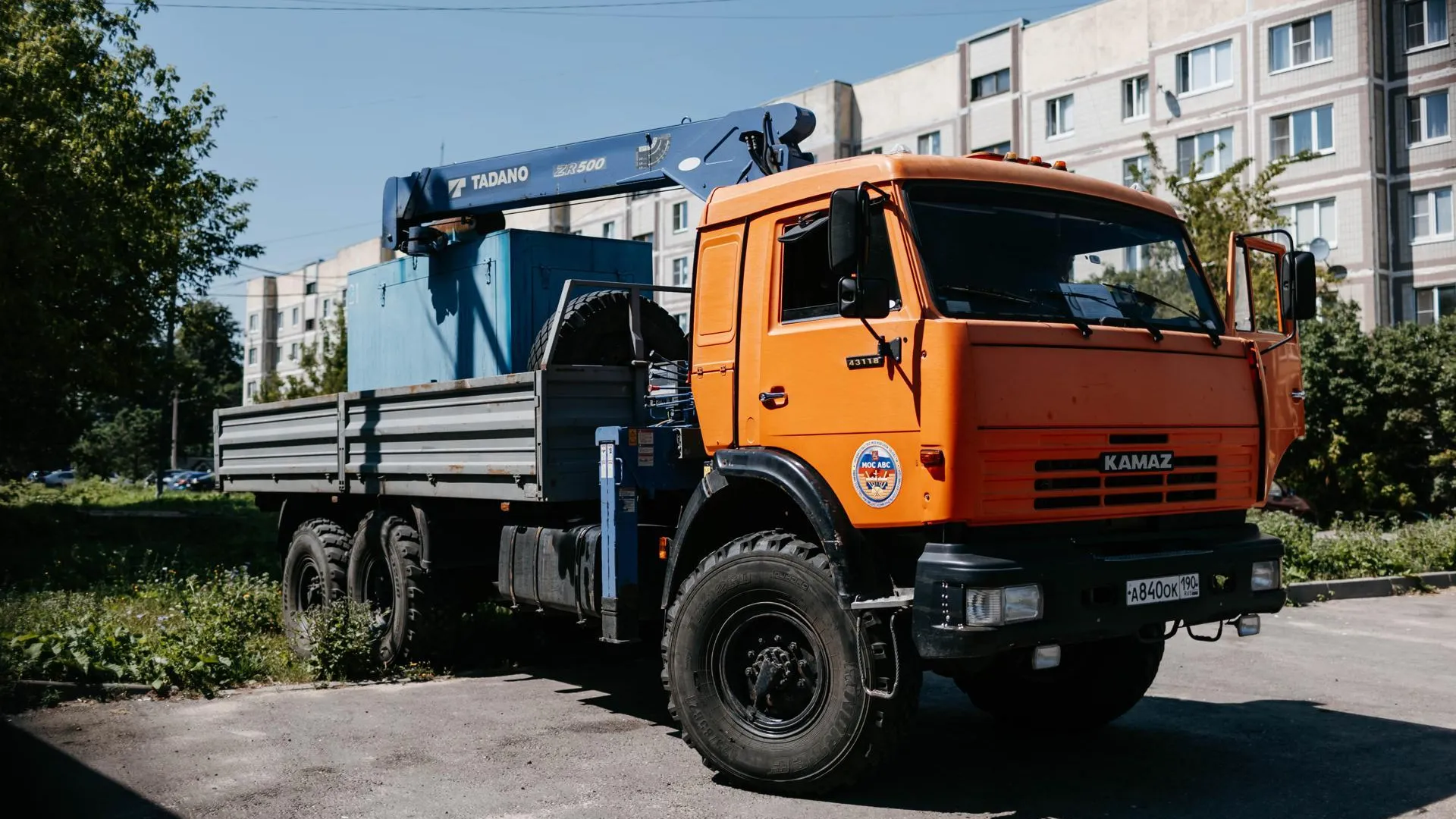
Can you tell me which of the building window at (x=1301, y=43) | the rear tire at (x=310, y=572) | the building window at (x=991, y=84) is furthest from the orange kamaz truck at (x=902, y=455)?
the building window at (x=991, y=84)

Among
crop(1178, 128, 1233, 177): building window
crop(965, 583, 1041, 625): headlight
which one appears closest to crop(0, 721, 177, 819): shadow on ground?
crop(965, 583, 1041, 625): headlight

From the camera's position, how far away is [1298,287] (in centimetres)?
612

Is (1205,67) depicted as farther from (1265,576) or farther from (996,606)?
(996,606)

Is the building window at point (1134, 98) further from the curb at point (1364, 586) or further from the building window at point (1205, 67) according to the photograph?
the curb at point (1364, 586)

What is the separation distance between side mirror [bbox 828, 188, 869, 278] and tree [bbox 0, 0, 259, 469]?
14396 mm

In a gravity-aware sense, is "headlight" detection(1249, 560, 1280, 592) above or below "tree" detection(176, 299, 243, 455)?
below

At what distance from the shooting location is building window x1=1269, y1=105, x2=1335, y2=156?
A: 32969 mm

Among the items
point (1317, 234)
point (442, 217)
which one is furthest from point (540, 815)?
point (1317, 234)

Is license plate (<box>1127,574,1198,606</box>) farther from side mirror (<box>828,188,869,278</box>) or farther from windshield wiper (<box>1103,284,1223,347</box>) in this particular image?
side mirror (<box>828,188,869,278</box>)

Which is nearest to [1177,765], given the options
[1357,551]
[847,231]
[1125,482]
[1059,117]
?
[1125,482]

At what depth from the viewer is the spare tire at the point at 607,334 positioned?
7574 millimetres

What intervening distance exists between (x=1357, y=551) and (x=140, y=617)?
40.4 feet

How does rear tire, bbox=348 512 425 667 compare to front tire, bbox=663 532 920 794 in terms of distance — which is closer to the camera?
front tire, bbox=663 532 920 794

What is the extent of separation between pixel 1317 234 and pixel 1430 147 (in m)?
3.34
